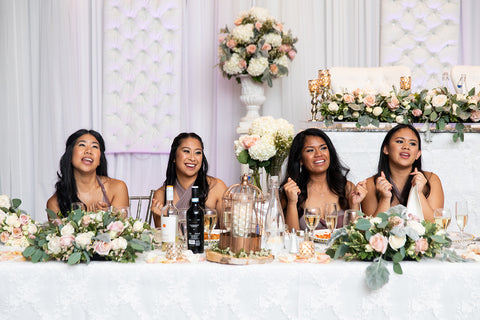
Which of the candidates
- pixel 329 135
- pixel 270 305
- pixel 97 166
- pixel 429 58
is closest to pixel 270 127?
pixel 329 135

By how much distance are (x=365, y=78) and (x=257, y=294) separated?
3.19m

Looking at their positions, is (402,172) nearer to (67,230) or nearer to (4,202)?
(67,230)

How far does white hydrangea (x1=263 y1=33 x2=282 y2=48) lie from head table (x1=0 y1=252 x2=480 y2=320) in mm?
3493

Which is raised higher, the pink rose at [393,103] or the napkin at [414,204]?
the pink rose at [393,103]

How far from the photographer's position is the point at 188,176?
135 inches

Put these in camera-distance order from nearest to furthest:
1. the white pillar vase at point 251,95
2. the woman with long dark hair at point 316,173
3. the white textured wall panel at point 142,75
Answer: the woman with long dark hair at point 316,173 → the white pillar vase at point 251,95 → the white textured wall panel at point 142,75

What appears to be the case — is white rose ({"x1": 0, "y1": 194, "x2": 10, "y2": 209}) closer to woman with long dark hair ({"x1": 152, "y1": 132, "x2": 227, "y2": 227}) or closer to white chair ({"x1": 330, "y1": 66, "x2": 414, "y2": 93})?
woman with long dark hair ({"x1": 152, "y1": 132, "x2": 227, "y2": 227})

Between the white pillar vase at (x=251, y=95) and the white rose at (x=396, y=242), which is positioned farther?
the white pillar vase at (x=251, y=95)

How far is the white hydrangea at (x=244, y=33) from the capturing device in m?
5.03

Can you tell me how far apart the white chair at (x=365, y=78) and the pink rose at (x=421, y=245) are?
2762 millimetres

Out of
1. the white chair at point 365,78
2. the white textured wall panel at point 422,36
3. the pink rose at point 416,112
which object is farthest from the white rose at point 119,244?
the white textured wall panel at point 422,36

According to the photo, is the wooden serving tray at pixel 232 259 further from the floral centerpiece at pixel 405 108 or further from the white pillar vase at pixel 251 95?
the white pillar vase at pixel 251 95

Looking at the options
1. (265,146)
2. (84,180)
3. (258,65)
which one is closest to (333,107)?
(265,146)

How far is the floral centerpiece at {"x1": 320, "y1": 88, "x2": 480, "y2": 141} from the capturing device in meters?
3.68
